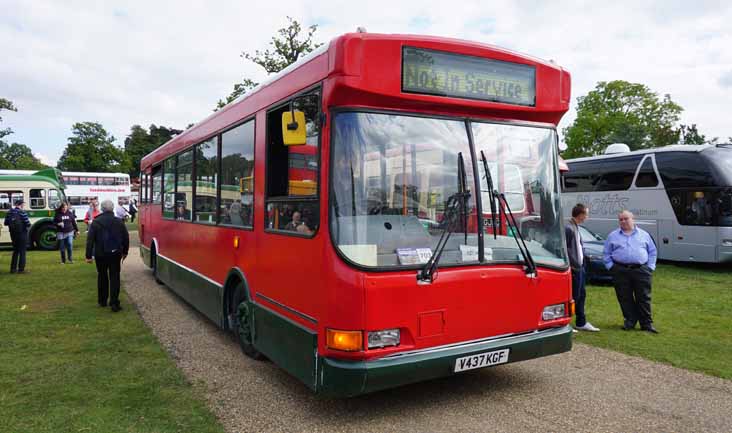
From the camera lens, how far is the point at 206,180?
7289 mm

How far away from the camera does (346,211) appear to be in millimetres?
3922

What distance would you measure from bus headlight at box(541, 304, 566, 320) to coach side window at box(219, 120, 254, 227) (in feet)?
9.95

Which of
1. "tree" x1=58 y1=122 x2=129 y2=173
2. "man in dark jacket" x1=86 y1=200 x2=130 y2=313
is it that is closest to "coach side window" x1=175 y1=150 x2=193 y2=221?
"man in dark jacket" x1=86 y1=200 x2=130 y2=313

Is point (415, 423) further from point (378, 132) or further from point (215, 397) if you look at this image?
point (378, 132)

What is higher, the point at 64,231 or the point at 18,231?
the point at 18,231

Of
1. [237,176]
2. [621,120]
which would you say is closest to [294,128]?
[237,176]

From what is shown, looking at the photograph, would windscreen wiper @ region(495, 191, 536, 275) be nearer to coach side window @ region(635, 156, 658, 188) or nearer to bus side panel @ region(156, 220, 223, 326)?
bus side panel @ region(156, 220, 223, 326)

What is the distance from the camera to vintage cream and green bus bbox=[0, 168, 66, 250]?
20000 mm

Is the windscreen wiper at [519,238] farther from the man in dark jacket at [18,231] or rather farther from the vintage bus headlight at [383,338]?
the man in dark jacket at [18,231]

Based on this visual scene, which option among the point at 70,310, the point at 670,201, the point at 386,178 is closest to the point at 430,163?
the point at 386,178

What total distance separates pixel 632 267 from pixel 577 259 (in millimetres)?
896

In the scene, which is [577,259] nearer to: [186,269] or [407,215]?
[407,215]

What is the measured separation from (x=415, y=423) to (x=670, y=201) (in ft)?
45.9

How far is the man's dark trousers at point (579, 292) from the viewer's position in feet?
23.5
